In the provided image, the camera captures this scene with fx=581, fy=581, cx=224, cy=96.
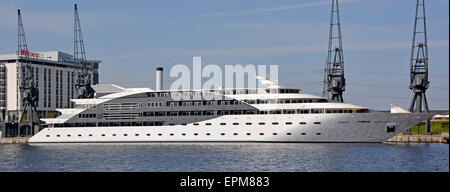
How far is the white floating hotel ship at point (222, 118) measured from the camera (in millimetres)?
65625

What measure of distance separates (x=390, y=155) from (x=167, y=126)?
31601mm

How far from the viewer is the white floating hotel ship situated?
6562 cm

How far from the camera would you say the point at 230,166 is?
141 ft

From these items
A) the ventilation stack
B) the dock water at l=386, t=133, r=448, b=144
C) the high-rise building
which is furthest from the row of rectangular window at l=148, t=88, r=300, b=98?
the high-rise building

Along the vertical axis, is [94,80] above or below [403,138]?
above

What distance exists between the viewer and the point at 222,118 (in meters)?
69.8

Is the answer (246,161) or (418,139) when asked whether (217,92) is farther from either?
(418,139)

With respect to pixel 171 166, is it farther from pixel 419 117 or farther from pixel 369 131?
pixel 419 117

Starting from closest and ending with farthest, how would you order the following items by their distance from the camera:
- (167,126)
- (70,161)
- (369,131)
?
(70,161) → (369,131) → (167,126)

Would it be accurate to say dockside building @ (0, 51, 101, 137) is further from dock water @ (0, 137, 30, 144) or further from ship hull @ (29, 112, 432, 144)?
ship hull @ (29, 112, 432, 144)

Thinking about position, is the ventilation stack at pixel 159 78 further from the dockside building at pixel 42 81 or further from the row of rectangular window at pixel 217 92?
the dockside building at pixel 42 81

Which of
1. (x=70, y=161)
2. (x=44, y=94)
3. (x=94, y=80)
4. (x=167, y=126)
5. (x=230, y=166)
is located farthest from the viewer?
(x=94, y=80)

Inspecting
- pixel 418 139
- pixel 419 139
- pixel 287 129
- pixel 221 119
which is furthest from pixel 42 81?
pixel 419 139

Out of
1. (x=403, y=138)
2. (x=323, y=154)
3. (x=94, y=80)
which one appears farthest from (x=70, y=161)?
(x=94, y=80)
